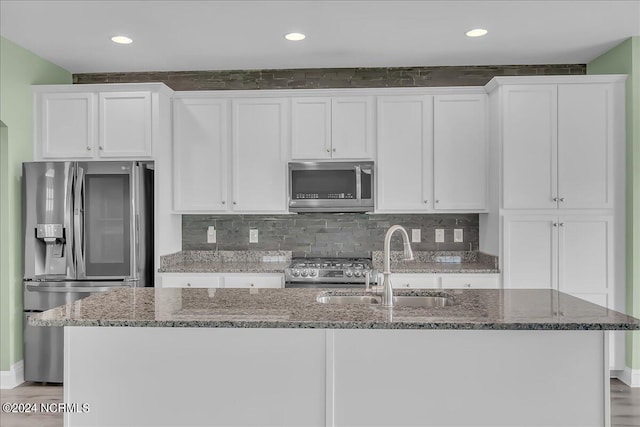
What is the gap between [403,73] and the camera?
447cm

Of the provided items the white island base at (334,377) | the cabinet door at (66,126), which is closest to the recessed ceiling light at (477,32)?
the white island base at (334,377)

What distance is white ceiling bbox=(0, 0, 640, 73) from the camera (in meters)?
3.12

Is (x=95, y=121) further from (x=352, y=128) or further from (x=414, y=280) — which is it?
(x=414, y=280)

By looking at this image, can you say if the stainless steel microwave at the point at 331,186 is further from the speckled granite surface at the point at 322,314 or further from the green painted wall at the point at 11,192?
the green painted wall at the point at 11,192

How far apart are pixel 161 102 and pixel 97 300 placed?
7.33ft

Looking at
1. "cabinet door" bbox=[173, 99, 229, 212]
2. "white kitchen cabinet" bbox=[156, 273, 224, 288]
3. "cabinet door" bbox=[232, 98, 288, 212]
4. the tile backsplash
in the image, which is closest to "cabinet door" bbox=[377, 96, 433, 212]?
the tile backsplash

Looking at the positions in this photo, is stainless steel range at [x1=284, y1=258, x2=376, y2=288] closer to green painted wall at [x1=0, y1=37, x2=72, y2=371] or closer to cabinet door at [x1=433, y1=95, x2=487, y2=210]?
cabinet door at [x1=433, y1=95, x2=487, y2=210]

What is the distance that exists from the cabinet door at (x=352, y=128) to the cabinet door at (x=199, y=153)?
96cm

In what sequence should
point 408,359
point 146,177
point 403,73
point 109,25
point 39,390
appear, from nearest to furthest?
1. point 408,359
2. point 109,25
3. point 39,390
4. point 146,177
5. point 403,73

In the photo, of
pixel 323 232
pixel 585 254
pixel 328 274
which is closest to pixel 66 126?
pixel 323 232

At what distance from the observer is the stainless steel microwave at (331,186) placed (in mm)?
4094

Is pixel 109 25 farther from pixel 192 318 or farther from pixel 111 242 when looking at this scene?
Result: pixel 192 318

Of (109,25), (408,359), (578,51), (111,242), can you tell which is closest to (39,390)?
(111,242)

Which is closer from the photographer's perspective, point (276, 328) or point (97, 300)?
point (276, 328)
